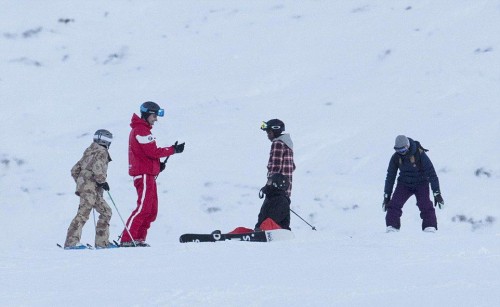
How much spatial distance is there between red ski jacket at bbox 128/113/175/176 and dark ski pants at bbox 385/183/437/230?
329 cm

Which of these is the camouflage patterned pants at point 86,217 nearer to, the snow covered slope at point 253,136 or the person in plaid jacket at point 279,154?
the snow covered slope at point 253,136

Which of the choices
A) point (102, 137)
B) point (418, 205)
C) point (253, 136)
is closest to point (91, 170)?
point (102, 137)

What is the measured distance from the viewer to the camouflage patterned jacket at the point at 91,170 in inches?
383

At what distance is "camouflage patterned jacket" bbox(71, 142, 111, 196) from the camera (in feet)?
31.9

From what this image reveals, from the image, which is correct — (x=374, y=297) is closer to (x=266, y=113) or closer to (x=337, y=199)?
(x=337, y=199)

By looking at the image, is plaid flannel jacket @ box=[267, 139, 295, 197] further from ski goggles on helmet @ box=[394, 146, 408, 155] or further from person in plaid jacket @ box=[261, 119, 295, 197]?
ski goggles on helmet @ box=[394, 146, 408, 155]

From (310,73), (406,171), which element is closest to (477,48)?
(310,73)

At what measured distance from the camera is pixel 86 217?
391 inches

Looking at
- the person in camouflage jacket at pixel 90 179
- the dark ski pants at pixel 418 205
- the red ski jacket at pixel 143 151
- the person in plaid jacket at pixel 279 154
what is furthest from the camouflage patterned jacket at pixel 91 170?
the dark ski pants at pixel 418 205

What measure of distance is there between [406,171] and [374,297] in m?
5.30

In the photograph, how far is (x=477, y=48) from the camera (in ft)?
61.2

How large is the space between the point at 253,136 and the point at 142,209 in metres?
6.99

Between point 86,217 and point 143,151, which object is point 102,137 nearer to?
point 143,151

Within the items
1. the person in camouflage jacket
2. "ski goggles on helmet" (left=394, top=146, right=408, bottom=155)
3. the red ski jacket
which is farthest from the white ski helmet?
"ski goggles on helmet" (left=394, top=146, right=408, bottom=155)
